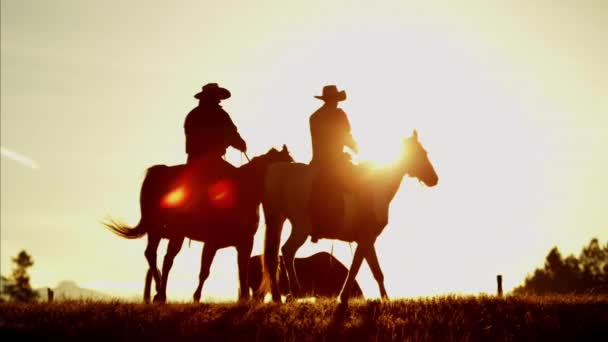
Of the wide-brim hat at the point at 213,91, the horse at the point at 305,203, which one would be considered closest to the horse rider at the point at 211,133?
the wide-brim hat at the point at 213,91

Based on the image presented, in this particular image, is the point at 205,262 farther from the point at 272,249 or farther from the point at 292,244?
the point at 292,244

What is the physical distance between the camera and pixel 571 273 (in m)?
97.1

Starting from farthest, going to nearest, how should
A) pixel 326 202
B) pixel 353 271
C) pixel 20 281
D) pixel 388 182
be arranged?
pixel 20 281
pixel 388 182
pixel 326 202
pixel 353 271

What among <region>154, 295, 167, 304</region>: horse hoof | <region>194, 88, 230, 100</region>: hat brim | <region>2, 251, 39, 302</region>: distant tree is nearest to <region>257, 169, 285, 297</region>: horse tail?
<region>194, 88, 230, 100</region>: hat brim

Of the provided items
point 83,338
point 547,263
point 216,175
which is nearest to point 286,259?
point 216,175

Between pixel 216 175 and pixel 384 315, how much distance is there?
5.32 meters

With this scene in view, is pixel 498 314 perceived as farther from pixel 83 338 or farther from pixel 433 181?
pixel 83 338

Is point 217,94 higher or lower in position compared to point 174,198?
higher

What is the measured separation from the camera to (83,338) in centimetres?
1234

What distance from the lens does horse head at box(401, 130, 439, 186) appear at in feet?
57.4

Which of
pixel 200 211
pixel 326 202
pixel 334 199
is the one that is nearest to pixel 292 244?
Result: pixel 326 202

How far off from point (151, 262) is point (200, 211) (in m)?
1.55

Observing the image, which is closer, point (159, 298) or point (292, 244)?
point (159, 298)

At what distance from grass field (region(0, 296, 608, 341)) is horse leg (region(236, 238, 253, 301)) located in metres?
1.73
